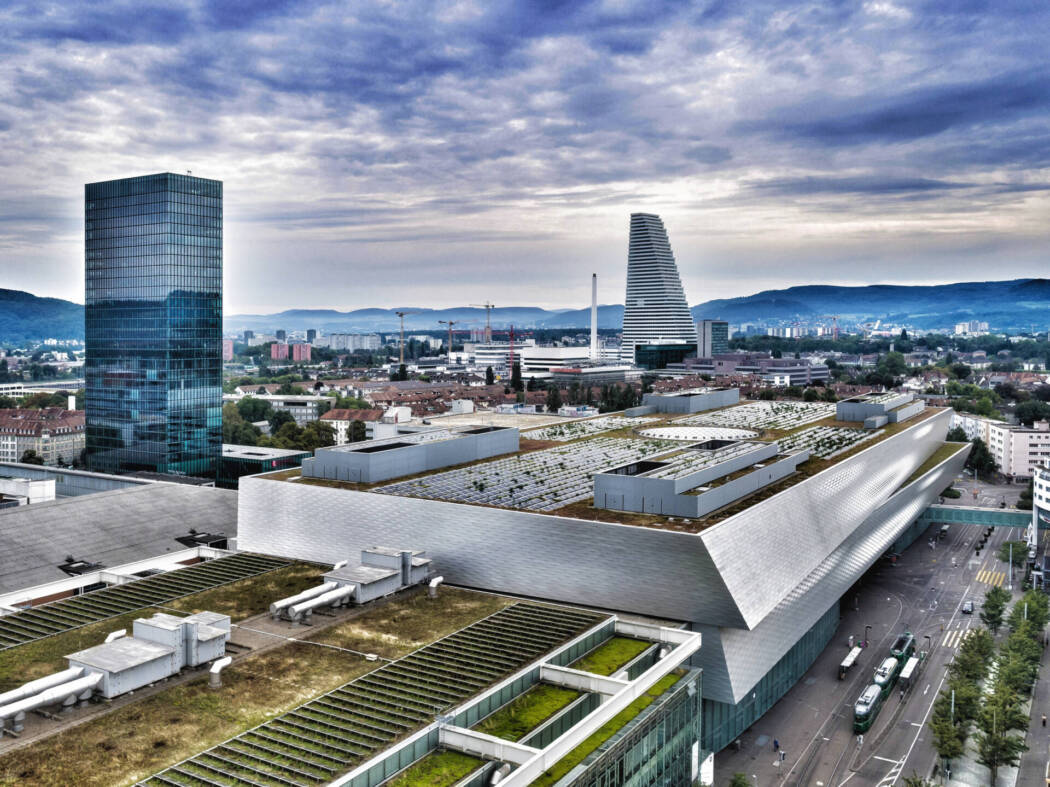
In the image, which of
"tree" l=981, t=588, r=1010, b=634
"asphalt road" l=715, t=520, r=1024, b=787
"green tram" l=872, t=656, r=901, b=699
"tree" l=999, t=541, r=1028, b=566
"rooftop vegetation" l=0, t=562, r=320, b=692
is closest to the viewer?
"rooftop vegetation" l=0, t=562, r=320, b=692

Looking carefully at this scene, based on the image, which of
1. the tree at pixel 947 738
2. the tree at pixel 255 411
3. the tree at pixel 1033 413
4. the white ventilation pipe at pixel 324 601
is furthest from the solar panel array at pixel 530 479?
the tree at pixel 1033 413

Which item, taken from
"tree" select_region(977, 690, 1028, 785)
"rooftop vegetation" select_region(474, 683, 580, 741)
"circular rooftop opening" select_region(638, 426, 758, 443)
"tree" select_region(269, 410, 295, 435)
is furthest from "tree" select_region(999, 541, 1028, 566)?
"tree" select_region(269, 410, 295, 435)

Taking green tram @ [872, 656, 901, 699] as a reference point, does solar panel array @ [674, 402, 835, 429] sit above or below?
→ above

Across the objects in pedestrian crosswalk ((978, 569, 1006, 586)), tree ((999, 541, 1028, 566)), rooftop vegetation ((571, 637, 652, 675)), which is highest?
rooftop vegetation ((571, 637, 652, 675))

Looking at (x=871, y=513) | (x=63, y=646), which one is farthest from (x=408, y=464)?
(x=871, y=513)

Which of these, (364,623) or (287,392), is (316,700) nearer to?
(364,623)

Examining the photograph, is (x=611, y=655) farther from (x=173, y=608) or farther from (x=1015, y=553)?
(x=1015, y=553)

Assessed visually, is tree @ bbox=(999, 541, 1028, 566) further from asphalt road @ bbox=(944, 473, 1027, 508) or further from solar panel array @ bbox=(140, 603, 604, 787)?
solar panel array @ bbox=(140, 603, 604, 787)
